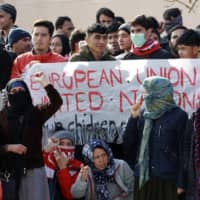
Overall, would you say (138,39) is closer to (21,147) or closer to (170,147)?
(170,147)

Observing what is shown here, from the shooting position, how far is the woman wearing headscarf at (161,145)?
977cm

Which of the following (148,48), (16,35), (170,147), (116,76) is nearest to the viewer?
(170,147)

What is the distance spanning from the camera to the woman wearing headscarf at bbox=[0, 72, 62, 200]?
967 centimetres

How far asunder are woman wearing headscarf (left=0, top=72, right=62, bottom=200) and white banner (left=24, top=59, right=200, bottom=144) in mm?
1177

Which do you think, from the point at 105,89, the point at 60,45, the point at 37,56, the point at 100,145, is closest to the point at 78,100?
the point at 105,89

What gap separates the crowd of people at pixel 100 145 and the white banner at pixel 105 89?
0.14m

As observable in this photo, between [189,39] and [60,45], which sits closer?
[189,39]

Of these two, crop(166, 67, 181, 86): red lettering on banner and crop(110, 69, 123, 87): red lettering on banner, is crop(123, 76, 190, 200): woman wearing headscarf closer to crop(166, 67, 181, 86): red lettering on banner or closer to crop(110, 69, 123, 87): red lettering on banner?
crop(166, 67, 181, 86): red lettering on banner

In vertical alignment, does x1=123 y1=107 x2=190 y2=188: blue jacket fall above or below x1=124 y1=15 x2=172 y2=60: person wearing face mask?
below

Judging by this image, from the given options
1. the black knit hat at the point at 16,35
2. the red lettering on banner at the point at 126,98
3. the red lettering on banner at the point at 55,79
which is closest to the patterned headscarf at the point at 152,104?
the red lettering on banner at the point at 126,98

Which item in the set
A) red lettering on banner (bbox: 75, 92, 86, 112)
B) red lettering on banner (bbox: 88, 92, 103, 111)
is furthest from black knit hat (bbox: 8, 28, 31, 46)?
red lettering on banner (bbox: 88, 92, 103, 111)

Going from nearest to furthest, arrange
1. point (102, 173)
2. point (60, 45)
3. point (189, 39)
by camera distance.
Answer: point (102, 173), point (189, 39), point (60, 45)

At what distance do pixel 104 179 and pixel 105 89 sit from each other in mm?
1126

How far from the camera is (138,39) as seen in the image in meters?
11.2
